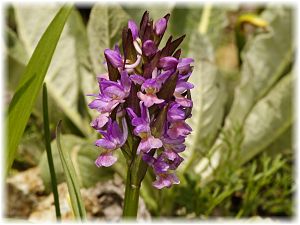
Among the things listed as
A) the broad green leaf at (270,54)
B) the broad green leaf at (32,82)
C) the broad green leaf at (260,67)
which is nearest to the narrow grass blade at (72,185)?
the broad green leaf at (32,82)

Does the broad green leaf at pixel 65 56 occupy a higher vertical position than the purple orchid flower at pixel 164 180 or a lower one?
higher

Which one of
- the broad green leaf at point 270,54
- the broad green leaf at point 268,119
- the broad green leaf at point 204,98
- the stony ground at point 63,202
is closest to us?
the stony ground at point 63,202

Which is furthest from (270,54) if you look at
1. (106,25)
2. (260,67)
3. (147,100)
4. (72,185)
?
(147,100)

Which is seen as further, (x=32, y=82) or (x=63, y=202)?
(x=63, y=202)

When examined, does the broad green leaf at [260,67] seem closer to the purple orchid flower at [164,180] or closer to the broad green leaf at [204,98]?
the broad green leaf at [204,98]

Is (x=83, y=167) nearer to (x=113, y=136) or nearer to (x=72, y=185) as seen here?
(x=72, y=185)
